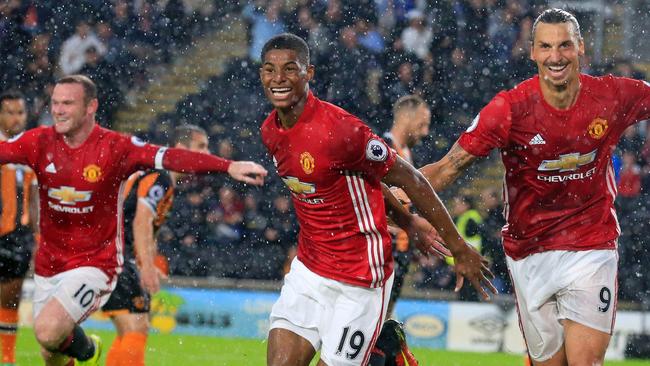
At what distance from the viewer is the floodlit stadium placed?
1221cm

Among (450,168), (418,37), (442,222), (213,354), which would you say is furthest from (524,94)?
(418,37)

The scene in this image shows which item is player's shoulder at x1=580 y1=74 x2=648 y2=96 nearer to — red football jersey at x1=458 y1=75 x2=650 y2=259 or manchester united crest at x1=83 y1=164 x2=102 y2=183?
red football jersey at x1=458 y1=75 x2=650 y2=259

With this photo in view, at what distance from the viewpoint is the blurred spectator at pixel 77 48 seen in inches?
588

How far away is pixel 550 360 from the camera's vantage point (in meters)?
5.92

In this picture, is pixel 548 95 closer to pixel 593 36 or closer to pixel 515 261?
pixel 515 261

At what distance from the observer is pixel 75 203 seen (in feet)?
24.0

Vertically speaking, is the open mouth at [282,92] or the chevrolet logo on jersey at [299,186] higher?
the open mouth at [282,92]

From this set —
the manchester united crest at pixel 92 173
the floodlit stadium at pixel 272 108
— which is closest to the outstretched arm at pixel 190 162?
the manchester united crest at pixel 92 173

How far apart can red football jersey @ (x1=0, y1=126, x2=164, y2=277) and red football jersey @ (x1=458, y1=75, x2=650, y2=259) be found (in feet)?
7.94

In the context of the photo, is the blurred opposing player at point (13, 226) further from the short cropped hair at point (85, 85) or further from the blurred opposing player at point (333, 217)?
the blurred opposing player at point (333, 217)

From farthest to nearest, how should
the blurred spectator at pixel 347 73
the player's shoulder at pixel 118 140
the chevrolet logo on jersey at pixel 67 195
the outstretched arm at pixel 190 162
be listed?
the blurred spectator at pixel 347 73
the player's shoulder at pixel 118 140
the chevrolet logo on jersey at pixel 67 195
the outstretched arm at pixel 190 162

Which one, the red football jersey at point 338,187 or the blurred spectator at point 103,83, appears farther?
the blurred spectator at point 103,83

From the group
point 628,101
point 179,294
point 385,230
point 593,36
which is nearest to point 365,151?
point 385,230

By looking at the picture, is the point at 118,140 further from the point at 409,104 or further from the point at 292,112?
the point at 409,104
